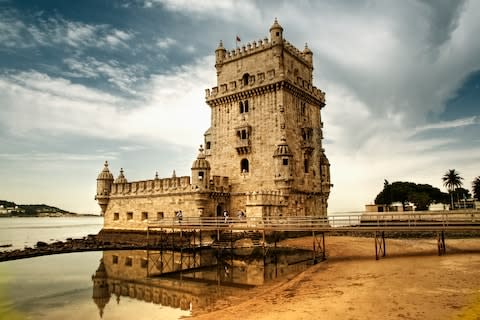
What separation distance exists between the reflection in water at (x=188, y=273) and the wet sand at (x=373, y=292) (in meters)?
1.61

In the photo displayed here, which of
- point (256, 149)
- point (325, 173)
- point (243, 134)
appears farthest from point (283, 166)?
point (325, 173)

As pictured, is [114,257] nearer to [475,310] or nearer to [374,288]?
[374,288]

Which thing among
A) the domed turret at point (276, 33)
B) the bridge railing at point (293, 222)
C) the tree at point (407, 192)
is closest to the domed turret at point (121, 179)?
the bridge railing at point (293, 222)

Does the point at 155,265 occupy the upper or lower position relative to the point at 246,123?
lower

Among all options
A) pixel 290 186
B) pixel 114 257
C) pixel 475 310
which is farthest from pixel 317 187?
pixel 475 310

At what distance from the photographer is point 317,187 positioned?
113 feet

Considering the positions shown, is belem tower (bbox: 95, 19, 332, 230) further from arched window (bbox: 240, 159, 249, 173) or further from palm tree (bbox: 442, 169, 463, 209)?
palm tree (bbox: 442, 169, 463, 209)

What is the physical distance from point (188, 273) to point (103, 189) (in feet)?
71.4

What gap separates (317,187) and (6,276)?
85.5ft

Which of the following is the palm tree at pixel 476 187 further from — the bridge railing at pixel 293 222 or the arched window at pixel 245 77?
the arched window at pixel 245 77

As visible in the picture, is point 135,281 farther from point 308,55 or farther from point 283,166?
point 308,55

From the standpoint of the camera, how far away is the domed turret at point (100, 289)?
631 inches

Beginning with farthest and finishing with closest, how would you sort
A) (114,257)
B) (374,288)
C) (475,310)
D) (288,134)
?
(288,134)
(114,257)
(374,288)
(475,310)

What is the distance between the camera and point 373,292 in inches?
524
